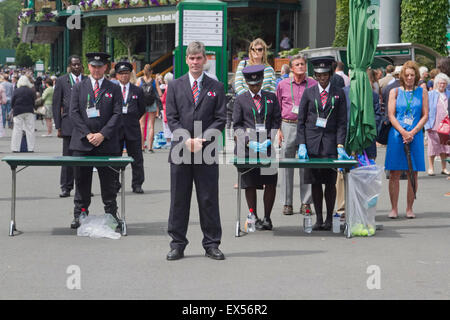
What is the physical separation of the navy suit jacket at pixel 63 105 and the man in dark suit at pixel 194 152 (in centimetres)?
471

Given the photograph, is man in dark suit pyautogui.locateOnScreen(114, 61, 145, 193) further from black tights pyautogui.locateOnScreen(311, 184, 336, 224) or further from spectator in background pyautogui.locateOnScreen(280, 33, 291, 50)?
spectator in background pyautogui.locateOnScreen(280, 33, 291, 50)

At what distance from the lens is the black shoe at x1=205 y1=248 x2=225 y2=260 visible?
777 cm

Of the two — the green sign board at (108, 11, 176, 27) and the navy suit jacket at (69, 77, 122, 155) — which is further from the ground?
the green sign board at (108, 11, 176, 27)

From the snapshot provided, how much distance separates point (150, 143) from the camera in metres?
19.5

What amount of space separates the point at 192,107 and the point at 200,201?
2.99 ft

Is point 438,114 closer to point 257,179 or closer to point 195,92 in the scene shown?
point 257,179

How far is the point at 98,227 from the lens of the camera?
30.0 feet

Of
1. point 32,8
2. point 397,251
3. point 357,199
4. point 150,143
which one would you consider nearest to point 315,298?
point 397,251

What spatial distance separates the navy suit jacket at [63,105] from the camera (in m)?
12.2

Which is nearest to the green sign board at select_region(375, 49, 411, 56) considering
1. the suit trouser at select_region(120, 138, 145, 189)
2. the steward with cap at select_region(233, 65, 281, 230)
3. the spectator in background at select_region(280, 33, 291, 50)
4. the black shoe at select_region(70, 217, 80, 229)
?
the spectator in background at select_region(280, 33, 291, 50)

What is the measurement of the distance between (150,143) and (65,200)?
7.52m

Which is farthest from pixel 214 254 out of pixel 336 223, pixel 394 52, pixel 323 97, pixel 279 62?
pixel 279 62

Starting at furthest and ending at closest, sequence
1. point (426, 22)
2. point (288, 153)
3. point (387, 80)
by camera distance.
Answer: point (426, 22), point (387, 80), point (288, 153)

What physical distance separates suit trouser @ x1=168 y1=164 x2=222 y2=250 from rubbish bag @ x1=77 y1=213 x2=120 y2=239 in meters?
1.38
